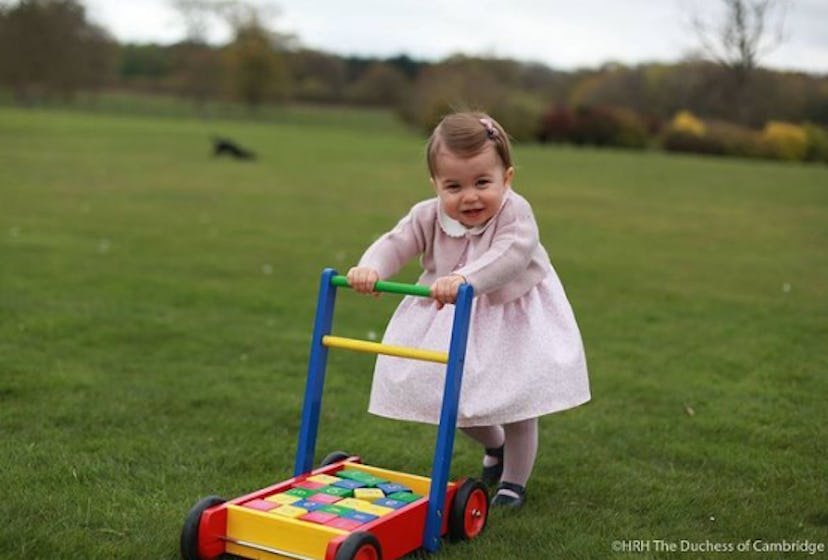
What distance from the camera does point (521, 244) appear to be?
4.10 metres

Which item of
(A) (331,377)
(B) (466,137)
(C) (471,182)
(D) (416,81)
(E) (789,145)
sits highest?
(D) (416,81)

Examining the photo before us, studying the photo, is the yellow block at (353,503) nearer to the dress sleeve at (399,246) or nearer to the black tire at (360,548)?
the black tire at (360,548)

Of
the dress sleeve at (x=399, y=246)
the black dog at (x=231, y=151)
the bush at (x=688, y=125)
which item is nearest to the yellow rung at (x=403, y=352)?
the dress sleeve at (x=399, y=246)

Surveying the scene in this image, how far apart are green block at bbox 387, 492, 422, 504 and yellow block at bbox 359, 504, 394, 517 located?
0.16 metres

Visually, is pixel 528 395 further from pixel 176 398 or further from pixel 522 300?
pixel 176 398

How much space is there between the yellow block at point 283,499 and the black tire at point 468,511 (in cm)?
55

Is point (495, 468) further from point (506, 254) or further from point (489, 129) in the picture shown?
point (489, 129)

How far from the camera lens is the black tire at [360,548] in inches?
131

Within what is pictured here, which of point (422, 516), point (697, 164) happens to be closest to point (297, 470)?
point (422, 516)

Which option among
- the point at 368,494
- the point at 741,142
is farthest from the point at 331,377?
the point at 741,142

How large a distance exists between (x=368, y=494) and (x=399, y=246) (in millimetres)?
991

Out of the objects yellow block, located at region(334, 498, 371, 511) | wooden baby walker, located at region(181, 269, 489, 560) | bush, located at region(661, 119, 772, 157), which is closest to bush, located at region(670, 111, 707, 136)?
bush, located at region(661, 119, 772, 157)

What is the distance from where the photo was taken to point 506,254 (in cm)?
407

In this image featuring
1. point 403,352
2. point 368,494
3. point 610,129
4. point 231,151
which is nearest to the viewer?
point 403,352
